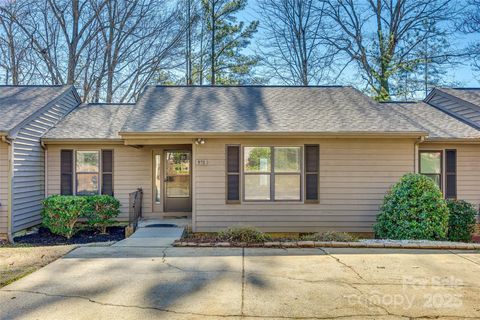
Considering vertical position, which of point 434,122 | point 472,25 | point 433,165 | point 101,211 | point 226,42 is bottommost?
point 101,211

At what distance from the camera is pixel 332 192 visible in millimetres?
8109

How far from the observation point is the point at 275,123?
824 cm

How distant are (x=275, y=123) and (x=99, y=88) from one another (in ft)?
43.5

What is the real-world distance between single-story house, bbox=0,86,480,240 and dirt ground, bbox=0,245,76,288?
276 cm

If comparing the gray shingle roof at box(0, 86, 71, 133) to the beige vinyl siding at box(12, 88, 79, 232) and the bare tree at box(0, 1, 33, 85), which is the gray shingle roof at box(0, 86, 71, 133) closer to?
the beige vinyl siding at box(12, 88, 79, 232)

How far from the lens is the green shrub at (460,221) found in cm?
794

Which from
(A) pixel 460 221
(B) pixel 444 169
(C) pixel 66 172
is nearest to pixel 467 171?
(B) pixel 444 169

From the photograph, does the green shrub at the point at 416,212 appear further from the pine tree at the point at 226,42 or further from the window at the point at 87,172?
the pine tree at the point at 226,42

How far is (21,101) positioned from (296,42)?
48.0 feet

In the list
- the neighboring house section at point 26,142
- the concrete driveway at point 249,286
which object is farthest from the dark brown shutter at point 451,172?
the neighboring house section at point 26,142

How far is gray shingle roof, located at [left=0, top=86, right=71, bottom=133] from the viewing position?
8055 mm

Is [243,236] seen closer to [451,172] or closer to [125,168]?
[125,168]

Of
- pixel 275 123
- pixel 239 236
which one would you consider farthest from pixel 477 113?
pixel 239 236

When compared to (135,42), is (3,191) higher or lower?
lower
